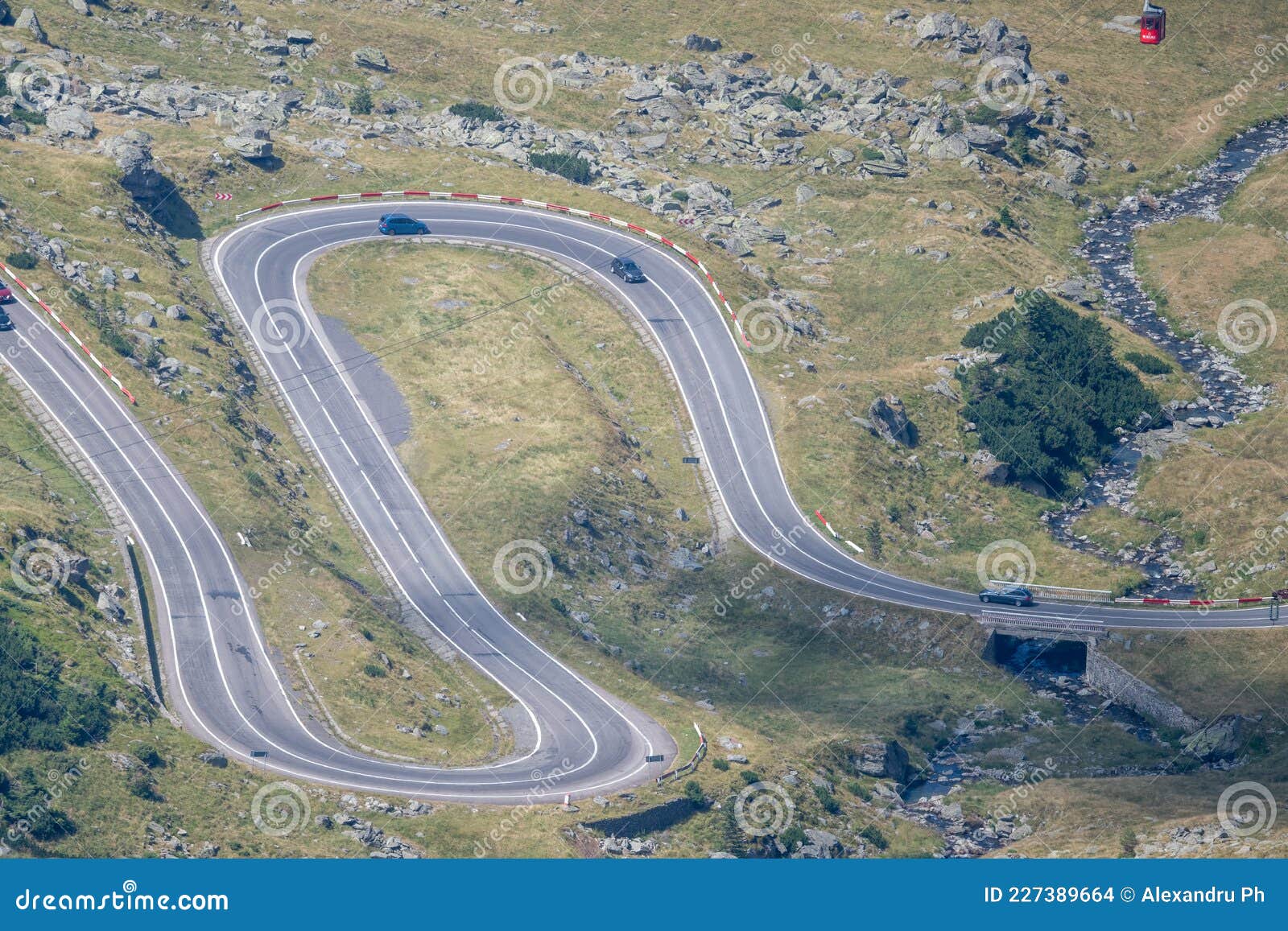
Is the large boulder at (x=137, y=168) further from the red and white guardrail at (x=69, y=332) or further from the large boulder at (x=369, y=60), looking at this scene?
the large boulder at (x=369, y=60)

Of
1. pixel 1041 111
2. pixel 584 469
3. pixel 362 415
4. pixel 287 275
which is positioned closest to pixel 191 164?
pixel 287 275

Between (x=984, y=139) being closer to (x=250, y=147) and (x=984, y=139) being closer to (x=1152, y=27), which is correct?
(x=1152, y=27)

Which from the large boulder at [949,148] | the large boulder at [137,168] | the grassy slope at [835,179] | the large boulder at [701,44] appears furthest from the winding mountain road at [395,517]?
the large boulder at [701,44]

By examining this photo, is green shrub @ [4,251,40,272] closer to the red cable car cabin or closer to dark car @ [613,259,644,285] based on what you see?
dark car @ [613,259,644,285]

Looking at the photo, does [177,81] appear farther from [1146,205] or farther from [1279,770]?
[1279,770]

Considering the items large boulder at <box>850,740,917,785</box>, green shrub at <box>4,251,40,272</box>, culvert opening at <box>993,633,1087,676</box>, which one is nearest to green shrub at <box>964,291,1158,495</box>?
culvert opening at <box>993,633,1087,676</box>

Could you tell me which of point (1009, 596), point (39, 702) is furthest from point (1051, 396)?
point (39, 702)
